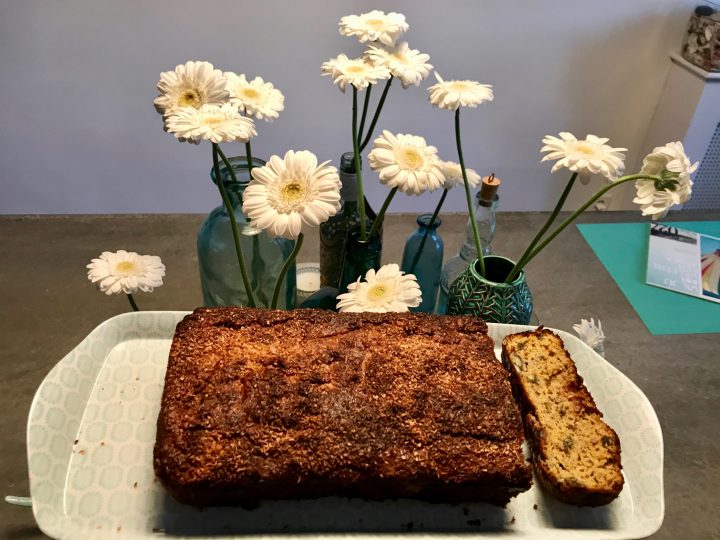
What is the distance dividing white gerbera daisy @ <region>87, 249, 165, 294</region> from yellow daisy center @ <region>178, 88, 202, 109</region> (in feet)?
0.95

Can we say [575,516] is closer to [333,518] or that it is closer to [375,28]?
[333,518]

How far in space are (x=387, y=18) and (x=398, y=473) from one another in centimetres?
64

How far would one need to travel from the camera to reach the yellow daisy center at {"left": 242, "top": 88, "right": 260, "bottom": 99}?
0.82 metres

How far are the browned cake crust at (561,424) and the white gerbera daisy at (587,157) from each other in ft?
0.99

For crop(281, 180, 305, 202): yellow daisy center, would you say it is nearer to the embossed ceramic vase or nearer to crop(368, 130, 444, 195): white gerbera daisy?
crop(368, 130, 444, 195): white gerbera daisy

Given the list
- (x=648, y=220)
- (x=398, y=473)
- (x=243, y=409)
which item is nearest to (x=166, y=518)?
(x=243, y=409)

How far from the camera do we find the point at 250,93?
82cm

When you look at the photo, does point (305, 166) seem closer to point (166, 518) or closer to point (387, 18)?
point (387, 18)

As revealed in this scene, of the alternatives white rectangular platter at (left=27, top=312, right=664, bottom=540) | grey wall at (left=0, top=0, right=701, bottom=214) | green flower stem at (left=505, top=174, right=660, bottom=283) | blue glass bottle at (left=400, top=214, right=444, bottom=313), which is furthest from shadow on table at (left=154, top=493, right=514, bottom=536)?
grey wall at (left=0, top=0, right=701, bottom=214)

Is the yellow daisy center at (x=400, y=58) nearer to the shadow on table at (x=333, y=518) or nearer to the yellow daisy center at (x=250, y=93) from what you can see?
the yellow daisy center at (x=250, y=93)

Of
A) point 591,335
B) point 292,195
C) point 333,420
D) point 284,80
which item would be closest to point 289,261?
point 292,195

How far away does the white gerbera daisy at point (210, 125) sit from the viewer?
0.69 metres

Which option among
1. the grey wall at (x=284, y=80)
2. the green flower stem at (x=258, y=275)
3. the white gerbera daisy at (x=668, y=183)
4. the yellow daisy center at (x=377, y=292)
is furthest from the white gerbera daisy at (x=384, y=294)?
the grey wall at (x=284, y=80)

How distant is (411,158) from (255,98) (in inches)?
9.3
